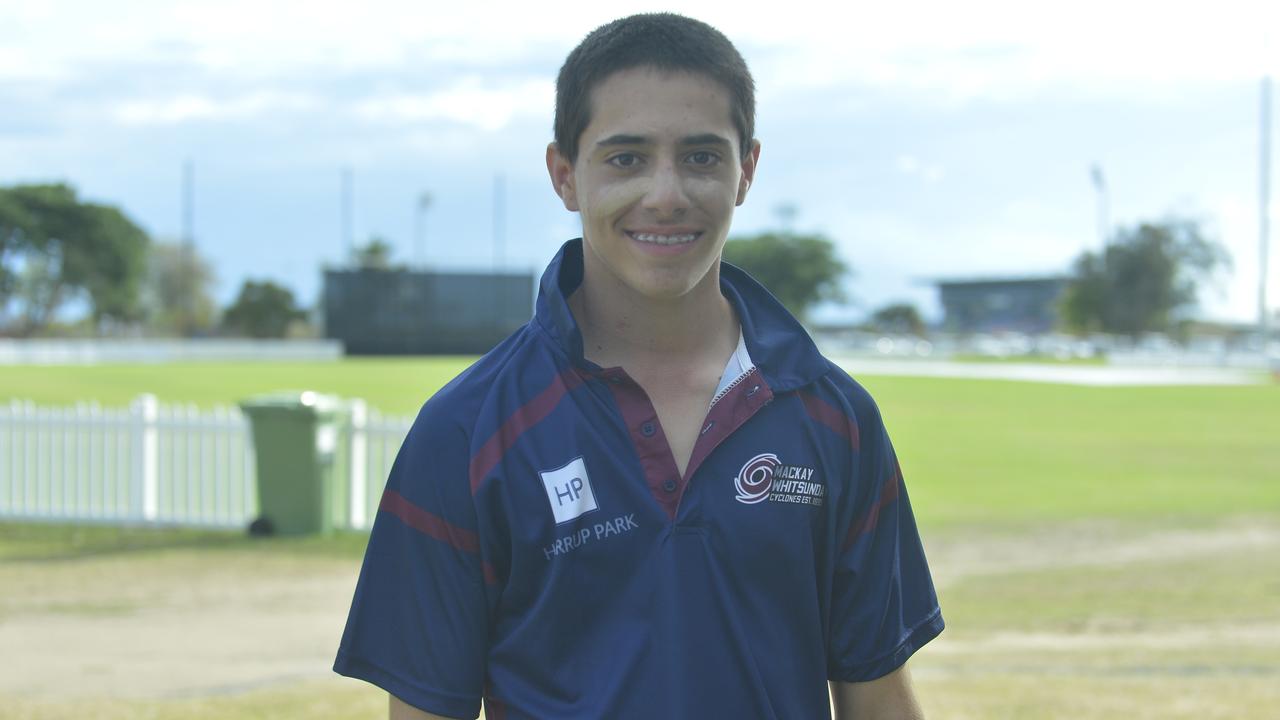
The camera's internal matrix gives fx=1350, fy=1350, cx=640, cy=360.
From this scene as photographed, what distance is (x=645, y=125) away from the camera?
202 centimetres

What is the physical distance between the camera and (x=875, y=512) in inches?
85.3

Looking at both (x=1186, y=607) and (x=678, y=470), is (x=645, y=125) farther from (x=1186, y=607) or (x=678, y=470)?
(x=1186, y=607)

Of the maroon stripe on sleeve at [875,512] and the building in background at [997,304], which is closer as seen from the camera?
the maroon stripe on sleeve at [875,512]

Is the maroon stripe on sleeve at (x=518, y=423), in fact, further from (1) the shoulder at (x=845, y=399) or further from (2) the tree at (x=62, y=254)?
(2) the tree at (x=62, y=254)

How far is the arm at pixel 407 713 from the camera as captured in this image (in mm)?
1998

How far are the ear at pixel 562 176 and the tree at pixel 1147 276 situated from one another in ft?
314

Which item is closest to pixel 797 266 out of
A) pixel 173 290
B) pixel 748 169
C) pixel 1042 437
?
pixel 173 290

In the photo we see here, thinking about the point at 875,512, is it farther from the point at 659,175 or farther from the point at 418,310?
the point at 418,310

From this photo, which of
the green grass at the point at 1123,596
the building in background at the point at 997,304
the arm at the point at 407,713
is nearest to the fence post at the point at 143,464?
the green grass at the point at 1123,596

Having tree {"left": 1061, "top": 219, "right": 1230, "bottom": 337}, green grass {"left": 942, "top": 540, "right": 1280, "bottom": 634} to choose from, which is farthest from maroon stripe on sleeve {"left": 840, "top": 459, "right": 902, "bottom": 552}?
tree {"left": 1061, "top": 219, "right": 1230, "bottom": 337}

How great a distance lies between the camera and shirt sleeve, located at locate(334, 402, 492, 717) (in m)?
1.97

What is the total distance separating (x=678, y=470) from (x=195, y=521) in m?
11.2

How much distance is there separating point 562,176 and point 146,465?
1127 centimetres

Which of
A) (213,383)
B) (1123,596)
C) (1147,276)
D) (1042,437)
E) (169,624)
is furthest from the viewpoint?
(1147,276)
